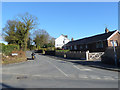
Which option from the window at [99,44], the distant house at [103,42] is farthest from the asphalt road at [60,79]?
the window at [99,44]

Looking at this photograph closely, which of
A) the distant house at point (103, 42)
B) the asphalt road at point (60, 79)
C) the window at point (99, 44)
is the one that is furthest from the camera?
the window at point (99, 44)

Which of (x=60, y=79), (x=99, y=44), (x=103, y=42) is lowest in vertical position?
(x=60, y=79)

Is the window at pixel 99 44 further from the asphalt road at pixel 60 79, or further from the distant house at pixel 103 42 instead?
the asphalt road at pixel 60 79

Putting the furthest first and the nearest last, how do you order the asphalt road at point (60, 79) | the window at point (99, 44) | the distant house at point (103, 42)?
1. the window at point (99, 44)
2. the distant house at point (103, 42)
3. the asphalt road at point (60, 79)

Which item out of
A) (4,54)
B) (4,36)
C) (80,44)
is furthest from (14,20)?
(80,44)

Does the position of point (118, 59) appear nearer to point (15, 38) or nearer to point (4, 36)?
point (15, 38)

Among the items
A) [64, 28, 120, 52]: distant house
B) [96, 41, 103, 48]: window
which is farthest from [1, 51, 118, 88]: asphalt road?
[96, 41, 103, 48]: window

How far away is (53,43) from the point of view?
257 feet

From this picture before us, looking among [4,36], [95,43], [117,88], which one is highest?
[4,36]

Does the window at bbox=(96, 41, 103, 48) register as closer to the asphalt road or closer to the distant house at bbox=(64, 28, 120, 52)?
the distant house at bbox=(64, 28, 120, 52)

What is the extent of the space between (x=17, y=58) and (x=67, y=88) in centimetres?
1792

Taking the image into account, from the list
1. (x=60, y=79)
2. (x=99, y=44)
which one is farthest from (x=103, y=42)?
(x=60, y=79)

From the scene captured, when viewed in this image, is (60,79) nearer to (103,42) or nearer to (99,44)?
(103,42)

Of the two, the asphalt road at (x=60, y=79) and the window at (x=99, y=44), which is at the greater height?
the window at (x=99, y=44)
